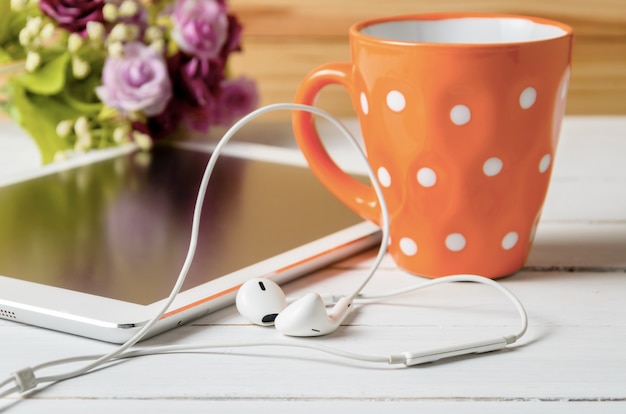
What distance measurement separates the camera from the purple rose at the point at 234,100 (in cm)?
104

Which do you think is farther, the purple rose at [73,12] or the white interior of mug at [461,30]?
the purple rose at [73,12]

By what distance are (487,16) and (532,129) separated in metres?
0.14

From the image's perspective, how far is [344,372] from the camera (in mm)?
Answer: 489

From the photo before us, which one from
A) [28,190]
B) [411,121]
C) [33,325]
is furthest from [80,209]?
[411,121]

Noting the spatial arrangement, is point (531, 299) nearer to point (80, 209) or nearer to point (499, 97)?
point (499, 97)

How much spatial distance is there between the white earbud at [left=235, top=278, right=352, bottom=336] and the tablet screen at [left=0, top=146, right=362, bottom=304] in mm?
46

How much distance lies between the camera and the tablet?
55 cm

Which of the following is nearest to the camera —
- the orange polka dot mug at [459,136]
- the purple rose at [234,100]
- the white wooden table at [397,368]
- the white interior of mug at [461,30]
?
the white wooden table at [397,368]

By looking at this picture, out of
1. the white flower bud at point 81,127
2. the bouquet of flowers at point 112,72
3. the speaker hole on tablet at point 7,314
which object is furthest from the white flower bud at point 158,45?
the speaker hole on tablet at point 7,314

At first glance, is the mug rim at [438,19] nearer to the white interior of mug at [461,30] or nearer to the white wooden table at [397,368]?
the white interior of mug at [461,30]

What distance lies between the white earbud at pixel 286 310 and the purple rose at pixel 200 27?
480 mm

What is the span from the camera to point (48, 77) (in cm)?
96

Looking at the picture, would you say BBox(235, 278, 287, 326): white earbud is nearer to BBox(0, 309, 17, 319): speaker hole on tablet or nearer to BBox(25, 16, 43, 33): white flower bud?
BBox(0, 309, 17, 319): speaker hole on tablet

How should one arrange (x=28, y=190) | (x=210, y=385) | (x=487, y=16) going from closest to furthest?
(x=210, y=385) → (x=487, y=16) → (x=28, y=190)
